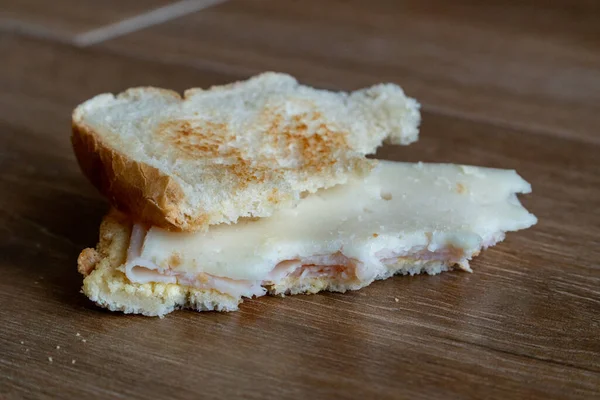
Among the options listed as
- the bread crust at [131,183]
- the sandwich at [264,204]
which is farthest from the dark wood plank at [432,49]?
the bread crust at [131,183]

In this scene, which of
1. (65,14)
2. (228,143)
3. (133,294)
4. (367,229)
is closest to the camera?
(133,294)

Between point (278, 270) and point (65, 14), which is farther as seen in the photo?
point (65, 14)

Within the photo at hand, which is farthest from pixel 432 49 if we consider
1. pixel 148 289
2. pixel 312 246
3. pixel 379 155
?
pixel 148 289

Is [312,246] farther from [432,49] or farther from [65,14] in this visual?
[65,14]

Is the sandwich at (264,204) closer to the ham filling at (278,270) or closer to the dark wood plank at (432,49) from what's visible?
the ham filling at (278,270)

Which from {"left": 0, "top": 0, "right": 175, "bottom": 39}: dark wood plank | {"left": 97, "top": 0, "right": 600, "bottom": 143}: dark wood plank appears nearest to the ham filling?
{"left": 97, "top": 0, "right": 600, "bottom": 143}: dark wood plank

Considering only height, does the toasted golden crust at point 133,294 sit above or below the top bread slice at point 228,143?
below

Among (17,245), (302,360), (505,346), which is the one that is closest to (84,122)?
(17,245)

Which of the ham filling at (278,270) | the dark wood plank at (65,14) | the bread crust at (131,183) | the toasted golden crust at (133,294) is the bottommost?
the toasted golden crust at (133,294)

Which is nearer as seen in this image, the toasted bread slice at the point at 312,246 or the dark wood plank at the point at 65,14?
the toasted bread slice at the point at 312,246
